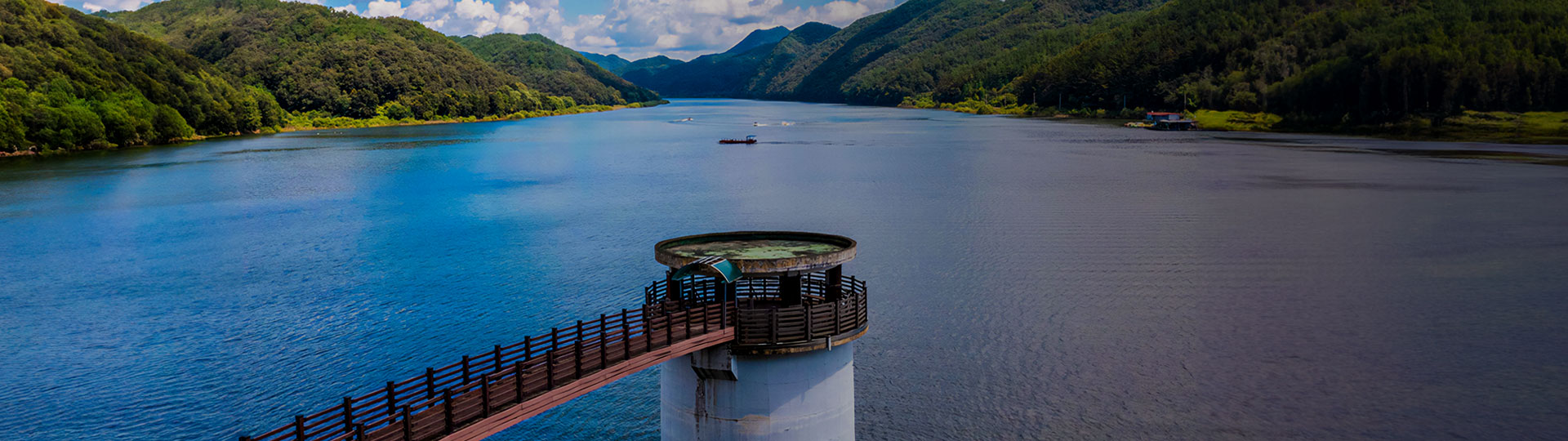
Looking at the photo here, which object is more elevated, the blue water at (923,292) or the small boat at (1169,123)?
the small boat at (1169,123)

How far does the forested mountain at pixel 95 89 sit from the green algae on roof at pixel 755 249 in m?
127

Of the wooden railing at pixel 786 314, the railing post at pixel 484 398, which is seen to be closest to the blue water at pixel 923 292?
the wooden railing at pixel 786 314

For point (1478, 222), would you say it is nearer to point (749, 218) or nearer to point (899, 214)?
point (899, 214)

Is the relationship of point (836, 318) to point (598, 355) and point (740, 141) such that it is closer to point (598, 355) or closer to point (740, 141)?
point (598, 355)

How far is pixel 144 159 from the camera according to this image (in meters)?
117

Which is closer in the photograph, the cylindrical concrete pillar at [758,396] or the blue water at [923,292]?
the cylindrical concrete pillar at [758,396]

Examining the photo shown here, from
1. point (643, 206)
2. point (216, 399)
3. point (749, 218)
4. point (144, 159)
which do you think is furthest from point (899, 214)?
point (144, 159)

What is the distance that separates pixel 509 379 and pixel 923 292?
27.6m

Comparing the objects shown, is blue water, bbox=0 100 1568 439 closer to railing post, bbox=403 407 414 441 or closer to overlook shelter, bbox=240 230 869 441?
overlook shelter, bbox=240 230 869 441

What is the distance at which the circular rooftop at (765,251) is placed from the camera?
68.5 feet

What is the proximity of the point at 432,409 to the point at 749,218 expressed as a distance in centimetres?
5003

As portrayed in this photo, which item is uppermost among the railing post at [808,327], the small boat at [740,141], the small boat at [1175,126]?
the small boat at [1175,126]

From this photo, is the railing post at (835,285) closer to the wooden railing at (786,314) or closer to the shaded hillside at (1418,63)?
the wooden railing at (786,314)

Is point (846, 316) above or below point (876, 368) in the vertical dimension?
above
